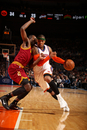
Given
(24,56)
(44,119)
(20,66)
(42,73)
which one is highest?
(24,56)

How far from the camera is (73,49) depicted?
2205 cm

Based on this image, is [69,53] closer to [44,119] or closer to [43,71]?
[43,71]

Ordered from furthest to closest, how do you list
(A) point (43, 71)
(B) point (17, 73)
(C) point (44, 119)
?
(A) point (43, 71)
(B) point (17, 73)
(C) point (44, 119)

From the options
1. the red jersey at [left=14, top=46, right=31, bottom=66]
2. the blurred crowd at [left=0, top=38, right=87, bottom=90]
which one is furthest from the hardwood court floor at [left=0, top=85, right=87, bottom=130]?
the blurred crowd at [left=0, top=38, right=87, bottom=90]

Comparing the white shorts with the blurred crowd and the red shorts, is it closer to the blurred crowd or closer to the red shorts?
the red shorts

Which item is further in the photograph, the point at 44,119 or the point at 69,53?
the point at 69,53

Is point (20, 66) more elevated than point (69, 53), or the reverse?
point (20, 66)

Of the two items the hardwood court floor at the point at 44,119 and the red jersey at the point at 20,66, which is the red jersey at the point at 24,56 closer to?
the red jersey at the point at 20,66

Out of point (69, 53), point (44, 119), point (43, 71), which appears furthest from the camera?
point (69, 53)

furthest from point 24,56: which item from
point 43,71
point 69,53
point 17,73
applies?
point 69,53

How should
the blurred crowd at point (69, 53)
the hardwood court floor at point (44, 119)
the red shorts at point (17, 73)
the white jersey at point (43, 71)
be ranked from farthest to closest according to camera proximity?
the blurred crowd at point (69, 53) → the white jersey at point (43, 71) → the red shorts at point (17, 73) → the hardwood court floor at point (44, 119)

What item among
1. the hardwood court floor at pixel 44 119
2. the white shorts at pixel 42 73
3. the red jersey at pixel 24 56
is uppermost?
the red jersey at pixel 24 56

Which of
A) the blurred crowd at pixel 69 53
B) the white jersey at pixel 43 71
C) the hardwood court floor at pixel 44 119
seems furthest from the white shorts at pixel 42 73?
the blurred crowd at pixel 69 53

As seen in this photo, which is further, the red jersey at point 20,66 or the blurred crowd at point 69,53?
the blurred crowd at point 69,53
